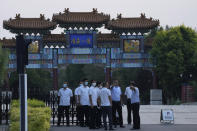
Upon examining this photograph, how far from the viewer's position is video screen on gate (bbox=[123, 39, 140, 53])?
150ft

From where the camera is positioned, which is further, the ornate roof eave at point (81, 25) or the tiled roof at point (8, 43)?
the tiled roof at point (8, 43)

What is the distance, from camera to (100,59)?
4525cm

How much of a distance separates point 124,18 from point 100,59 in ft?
14.4

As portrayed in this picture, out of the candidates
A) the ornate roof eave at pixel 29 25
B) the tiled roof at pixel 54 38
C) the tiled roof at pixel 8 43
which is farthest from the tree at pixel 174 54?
the tiled roof at pixel 8 43

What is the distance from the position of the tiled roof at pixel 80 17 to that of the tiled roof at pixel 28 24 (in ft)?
2.90

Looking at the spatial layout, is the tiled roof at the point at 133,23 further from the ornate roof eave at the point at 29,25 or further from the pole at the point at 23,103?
the pole at the point at 23,103

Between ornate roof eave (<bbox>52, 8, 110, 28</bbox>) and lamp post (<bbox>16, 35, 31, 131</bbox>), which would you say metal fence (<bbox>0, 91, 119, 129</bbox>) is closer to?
lamp post (<bbox>16, 35, 31, 131</bbox>)

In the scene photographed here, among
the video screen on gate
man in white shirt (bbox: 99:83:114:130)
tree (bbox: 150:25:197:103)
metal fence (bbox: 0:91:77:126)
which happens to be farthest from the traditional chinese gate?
→ man in white shirt (bbox: 99:83:114:130)

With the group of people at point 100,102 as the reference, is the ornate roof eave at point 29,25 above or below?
above

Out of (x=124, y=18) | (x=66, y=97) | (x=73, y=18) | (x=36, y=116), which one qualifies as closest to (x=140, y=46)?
(x=124, y=18)

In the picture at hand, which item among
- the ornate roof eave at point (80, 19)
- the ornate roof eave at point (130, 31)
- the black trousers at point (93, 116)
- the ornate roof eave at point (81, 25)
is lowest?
the black trousers at point (93, 116)

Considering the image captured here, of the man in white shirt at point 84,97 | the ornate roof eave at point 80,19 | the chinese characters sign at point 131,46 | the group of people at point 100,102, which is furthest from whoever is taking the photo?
the chinese characters sign at point 131,46

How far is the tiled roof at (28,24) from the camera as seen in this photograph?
149 feet

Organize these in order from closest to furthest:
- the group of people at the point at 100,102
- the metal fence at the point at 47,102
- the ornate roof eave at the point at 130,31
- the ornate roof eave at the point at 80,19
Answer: the group of people at the point at 100,102 < the metal fence at the point at 47,102 < the ornate roof eave at the point at 80,19 < the ornate roof eave at the point at 130,31
